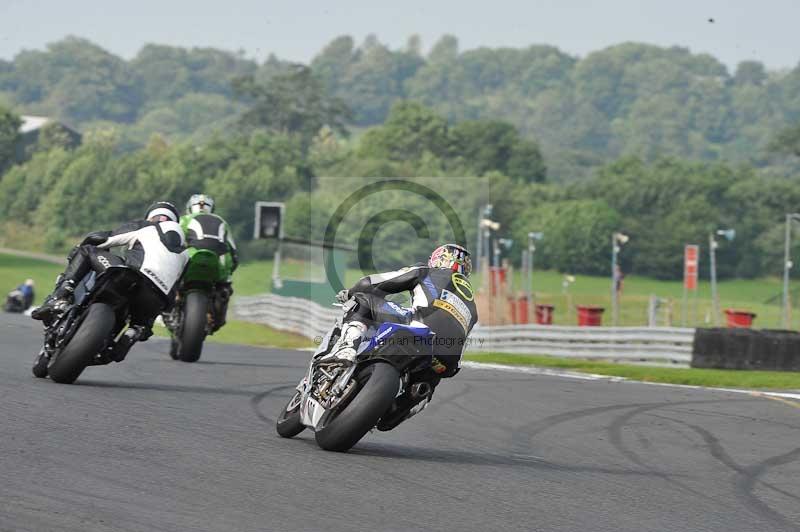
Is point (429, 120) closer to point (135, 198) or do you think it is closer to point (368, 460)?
point (135, 198)

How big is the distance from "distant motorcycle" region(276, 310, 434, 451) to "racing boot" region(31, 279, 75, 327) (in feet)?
11.0

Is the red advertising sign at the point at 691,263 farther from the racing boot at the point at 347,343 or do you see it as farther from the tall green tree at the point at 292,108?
the tall green tree at the point at 292,108

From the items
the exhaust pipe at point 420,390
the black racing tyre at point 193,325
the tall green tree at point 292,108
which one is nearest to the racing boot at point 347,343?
the exhaust pipe at point 420,390

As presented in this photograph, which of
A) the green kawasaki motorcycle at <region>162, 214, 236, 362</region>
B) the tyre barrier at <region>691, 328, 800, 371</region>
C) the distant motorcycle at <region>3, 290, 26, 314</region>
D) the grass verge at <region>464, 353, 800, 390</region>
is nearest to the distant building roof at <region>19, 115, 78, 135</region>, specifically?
the distant motorcycle at <region>3, 290, 26, 314</region>

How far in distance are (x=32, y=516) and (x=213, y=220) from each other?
36.5ft

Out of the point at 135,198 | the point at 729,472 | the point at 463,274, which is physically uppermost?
the point at 135,198

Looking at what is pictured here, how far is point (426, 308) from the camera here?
372 inches

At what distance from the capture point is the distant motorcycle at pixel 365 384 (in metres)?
9.01

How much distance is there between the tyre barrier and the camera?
72.9ft

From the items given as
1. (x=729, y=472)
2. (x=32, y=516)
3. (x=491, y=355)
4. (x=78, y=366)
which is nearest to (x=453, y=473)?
(x=729, y=472)

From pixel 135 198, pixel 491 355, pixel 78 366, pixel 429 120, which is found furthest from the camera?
pixel 429 120

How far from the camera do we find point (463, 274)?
9.77 meters

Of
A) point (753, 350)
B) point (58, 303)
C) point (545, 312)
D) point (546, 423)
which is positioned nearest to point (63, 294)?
point (58, 303)

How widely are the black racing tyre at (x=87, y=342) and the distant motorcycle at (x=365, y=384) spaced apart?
2811 mm
